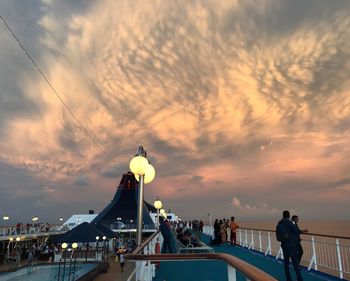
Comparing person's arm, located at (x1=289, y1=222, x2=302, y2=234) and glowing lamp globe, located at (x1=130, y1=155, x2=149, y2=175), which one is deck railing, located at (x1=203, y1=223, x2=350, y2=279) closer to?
person's arm, located at (x1=289, y1=222, x2=302, y2=234)

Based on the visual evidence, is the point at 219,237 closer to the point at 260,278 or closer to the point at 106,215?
the point at 260,278

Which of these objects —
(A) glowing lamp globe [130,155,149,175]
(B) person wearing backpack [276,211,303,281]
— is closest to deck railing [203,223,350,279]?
(B) person wearing backpack [276,211,303,281]

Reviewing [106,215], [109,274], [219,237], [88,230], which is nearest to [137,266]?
[88,230]

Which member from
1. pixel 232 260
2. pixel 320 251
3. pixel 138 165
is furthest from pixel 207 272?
pixel 232 260

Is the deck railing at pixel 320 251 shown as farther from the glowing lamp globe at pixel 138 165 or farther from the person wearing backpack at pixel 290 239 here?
the glowing lamp globe at pixel 138 165

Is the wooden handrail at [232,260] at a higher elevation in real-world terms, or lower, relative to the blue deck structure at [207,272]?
higher

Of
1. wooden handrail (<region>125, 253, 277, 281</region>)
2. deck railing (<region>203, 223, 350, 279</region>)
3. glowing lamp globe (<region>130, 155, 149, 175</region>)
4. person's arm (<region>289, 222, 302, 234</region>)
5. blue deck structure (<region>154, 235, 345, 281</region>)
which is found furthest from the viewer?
blue deck structure (<region>154, 235, 345, 281</region>)

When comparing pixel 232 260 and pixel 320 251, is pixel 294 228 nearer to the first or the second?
pixel 320 251

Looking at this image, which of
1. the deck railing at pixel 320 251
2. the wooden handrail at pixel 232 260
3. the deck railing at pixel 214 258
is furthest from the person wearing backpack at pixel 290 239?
the wooden handrail at pixel 232 260

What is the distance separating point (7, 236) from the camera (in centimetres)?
3014

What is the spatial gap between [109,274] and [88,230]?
18.5ft

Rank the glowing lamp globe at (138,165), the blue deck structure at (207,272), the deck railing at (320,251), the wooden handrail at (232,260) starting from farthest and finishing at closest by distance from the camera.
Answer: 1. the blue deck structure at (207,272)
2. the deck railing at (320,251)
3. the glowing lamp globe at (138,165)
4. the wooden handrail at (232,260)

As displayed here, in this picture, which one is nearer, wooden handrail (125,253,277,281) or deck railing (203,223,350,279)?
wooden handrail (125,253,277,281)

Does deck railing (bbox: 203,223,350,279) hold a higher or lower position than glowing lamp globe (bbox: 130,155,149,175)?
lower
